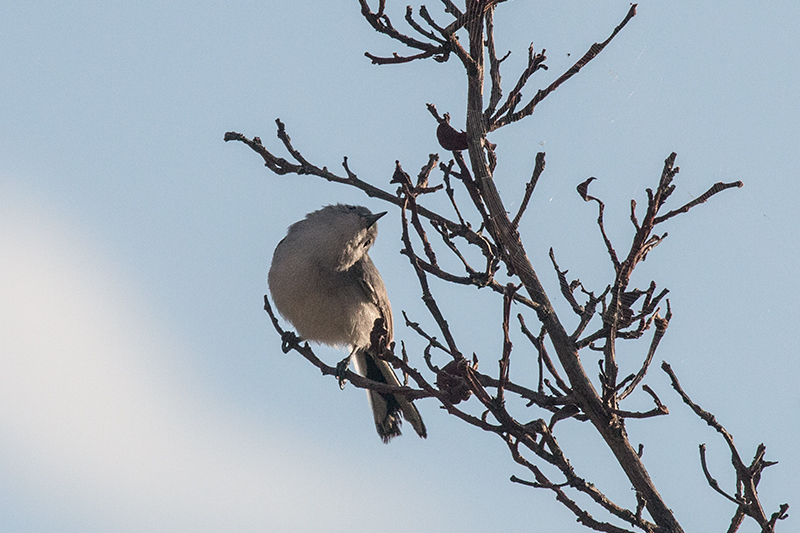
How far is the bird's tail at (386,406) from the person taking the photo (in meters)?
5.99

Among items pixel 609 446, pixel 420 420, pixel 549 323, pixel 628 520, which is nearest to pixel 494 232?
pixel 549 323

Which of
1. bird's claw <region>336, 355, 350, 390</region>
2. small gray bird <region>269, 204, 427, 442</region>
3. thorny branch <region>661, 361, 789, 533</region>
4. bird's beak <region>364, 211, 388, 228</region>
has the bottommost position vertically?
thorny branch <region>661, 361, 789, 533</region>

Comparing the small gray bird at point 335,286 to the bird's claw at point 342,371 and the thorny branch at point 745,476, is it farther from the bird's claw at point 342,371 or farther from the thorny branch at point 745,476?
the thorny branch at point 745,476

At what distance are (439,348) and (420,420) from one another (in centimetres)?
239

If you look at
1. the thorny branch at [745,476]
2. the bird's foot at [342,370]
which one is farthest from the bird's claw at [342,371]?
the thorny branch at [745,476]

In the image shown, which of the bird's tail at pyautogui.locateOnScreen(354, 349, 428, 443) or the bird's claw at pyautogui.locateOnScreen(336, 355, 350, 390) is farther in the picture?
the bird's tail at pyautogui.locateOnScreen(354, 349, 428, 443)

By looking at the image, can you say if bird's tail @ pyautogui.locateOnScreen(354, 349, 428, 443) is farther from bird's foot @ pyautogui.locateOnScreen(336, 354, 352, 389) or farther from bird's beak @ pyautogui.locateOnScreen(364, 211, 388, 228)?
bird's beak @ pyautogui.locateOnScreen(364, 211, 388, 228)

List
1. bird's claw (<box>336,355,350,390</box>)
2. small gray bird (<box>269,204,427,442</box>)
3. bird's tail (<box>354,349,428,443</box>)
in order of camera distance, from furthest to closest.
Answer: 1. small gray bird (<box>269,204,427,442</box>)
2. bird's tail (<box>354,349,428,443</box>)
3. bird's claw (<box>336,355,350,390</box>)

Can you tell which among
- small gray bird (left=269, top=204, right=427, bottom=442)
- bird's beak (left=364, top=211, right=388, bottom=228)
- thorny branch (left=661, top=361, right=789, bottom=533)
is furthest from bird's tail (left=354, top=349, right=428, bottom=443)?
thorny branch (left=661, top=361, right=789, bottom=533)

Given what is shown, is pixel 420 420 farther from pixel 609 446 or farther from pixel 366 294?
pixel 609 446

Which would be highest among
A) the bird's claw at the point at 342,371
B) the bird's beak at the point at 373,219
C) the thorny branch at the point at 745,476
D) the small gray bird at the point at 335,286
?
the bird's beak at the point at 373,219

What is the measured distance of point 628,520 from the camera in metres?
3.44

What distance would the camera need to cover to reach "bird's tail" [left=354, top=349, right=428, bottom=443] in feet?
19.7

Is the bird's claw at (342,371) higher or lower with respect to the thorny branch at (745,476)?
higher
